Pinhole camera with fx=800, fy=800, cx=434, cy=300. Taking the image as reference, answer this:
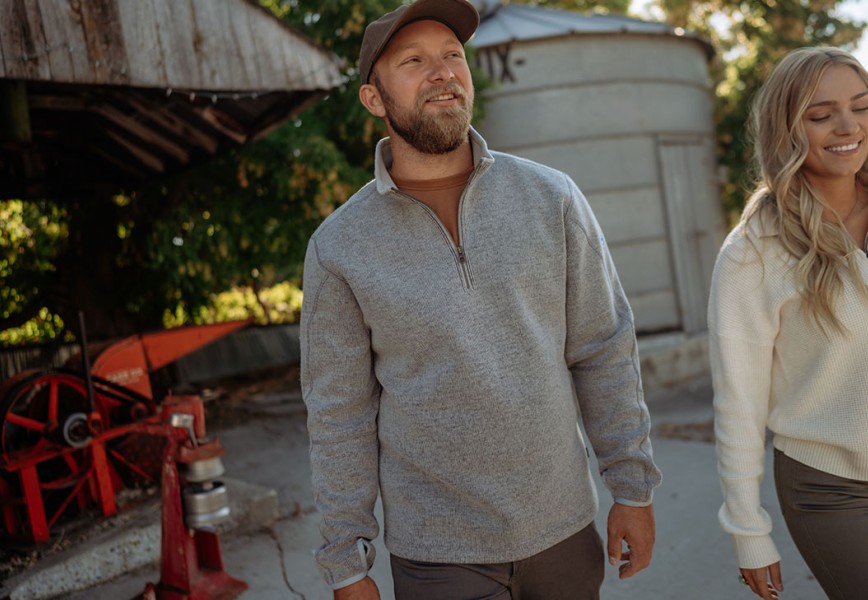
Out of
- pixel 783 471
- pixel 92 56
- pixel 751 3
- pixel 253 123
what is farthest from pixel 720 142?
pixel 783 471

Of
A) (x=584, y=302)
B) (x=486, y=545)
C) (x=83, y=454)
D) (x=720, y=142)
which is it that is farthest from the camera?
(x=720, y=142)

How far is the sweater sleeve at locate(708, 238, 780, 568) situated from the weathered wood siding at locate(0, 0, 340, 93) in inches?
148

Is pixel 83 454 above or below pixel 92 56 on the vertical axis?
below

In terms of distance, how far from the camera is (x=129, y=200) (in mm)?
8328

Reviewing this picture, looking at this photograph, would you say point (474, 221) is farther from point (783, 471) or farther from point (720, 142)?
point (720, 142)

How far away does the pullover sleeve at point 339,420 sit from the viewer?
7.49ft

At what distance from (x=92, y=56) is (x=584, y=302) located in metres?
3.58

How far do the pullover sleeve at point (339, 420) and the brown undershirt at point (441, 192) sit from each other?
329 millimetres

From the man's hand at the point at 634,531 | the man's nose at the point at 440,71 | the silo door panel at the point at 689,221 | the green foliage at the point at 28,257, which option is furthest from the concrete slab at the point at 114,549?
the silo door panel at the point at 689,221

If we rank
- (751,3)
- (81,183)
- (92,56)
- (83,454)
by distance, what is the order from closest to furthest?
(92,56) → (83,454) → (81,183) → (751,3)

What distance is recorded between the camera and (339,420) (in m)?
2.32

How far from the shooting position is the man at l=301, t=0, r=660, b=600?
7.11ft

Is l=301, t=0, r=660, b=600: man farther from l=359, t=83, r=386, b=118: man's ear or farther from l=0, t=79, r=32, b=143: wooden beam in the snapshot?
l=0, t=79, r=32, b=143: wooden beam

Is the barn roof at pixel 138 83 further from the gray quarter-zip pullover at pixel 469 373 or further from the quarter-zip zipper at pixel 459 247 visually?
the quarter-zip zipper at pixel 459 247
